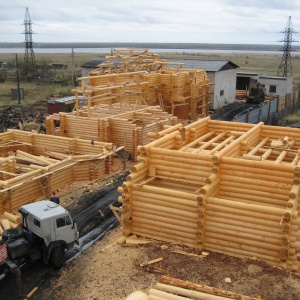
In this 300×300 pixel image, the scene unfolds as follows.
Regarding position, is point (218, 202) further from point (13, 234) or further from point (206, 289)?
point (13, 234)

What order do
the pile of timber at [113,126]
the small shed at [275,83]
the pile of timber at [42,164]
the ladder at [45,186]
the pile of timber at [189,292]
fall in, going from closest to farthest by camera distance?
the pile of timber at [189,292] < the pile of timber at [42,164] < the ladder at [45,186] < the pile of timber at [113,126] < the small shed at [275,83]

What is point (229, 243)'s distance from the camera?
12.0 metres

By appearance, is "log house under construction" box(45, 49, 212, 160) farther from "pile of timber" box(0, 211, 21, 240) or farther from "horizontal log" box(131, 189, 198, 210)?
"horizontal log" box(131, 189, 198, 210)

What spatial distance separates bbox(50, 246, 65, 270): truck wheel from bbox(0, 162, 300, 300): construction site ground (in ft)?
0.65

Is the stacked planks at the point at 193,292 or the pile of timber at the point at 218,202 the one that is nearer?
the stacked planks at the point at 193,292

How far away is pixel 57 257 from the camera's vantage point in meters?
12.7

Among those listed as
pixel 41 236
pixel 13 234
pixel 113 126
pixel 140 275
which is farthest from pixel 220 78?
pixel 140 275

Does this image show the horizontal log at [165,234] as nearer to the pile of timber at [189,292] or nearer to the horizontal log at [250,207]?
the horizontal log at [250,207]

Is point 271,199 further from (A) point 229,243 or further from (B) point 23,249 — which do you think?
(B) point 23,249

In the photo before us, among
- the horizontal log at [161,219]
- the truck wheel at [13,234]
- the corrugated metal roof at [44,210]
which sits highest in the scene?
the corrugated metal roof at [44,210]

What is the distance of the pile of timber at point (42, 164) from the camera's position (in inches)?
651

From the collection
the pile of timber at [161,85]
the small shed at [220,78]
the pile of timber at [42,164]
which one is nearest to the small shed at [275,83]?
the small shed at [220,78]

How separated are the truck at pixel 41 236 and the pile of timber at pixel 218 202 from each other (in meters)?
1.93

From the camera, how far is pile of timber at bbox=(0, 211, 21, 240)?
14.2 m
